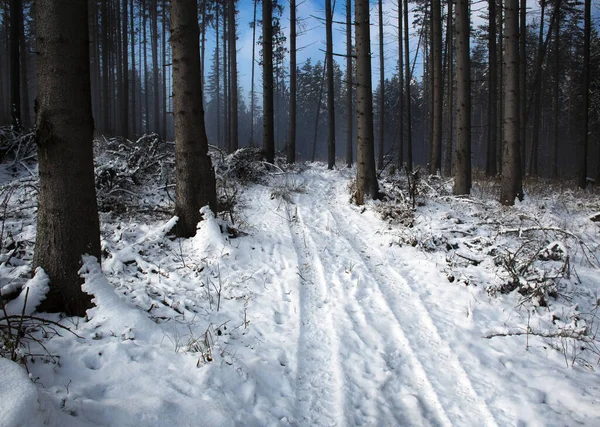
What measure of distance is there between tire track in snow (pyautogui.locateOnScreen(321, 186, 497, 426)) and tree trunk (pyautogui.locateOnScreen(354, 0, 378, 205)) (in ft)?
14.1

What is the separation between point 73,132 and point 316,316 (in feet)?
9.75

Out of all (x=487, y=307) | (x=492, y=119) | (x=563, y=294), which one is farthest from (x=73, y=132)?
(x=492, y=119)

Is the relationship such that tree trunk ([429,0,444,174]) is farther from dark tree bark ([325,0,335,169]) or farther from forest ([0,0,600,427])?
forest ([0,0,600,427])

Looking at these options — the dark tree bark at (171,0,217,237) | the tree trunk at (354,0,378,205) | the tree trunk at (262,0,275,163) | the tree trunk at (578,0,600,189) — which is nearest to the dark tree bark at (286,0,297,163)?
the tree trunk at (262,0,275,163)

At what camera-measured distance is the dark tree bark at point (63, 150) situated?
284 centimetres

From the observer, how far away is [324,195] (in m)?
10.7

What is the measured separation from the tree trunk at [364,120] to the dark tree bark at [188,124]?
4581 mm

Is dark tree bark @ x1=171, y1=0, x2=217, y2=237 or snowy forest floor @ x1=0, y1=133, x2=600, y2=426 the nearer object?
snowy forest floor @ x1=0, y1=133, x2=600, y2=426

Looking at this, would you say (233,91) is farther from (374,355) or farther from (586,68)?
(374,355)

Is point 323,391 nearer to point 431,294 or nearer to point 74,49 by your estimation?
point 431,294

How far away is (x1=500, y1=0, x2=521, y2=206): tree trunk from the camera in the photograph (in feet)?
28.4

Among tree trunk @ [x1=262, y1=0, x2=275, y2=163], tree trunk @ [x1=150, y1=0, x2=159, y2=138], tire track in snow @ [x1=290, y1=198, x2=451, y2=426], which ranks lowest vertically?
tire track in snow @ [x1=290, y1=198, x2=451, y2=426]

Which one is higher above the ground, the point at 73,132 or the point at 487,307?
the point at 73,132

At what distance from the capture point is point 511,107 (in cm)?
885
